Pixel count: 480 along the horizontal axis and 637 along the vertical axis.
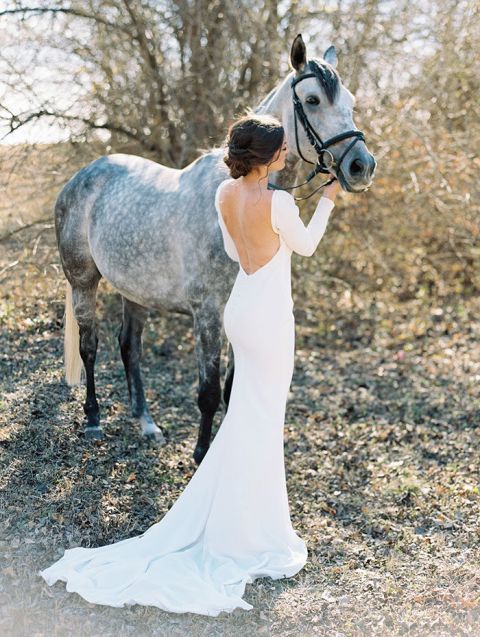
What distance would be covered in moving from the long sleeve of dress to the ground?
62.1 inches

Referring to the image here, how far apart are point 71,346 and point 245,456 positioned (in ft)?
7.80

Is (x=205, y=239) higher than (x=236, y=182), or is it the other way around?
(x=236, y=182)

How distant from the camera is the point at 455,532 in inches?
166

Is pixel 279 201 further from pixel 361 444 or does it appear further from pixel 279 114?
pixel 361 444

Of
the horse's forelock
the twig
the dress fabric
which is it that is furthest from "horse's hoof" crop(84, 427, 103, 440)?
the twig

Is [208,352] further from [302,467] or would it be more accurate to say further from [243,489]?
[302,467]

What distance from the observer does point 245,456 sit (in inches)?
142

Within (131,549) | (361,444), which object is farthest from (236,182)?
(361,444)

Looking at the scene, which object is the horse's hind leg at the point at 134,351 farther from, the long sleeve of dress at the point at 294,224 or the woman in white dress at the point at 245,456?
the long sleeve of dress at the point at 294,224

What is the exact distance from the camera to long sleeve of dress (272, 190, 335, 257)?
10.9ft

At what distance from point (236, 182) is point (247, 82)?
4923 mm

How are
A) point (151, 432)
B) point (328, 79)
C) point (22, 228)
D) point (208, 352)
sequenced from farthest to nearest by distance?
1. point (22, 228)
2. point (151, 432)
3. point (208, 352)
4. point (328, 79)

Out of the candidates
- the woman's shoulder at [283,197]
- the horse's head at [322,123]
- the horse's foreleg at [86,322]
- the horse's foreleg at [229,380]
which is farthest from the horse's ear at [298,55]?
the horse's foreleg at [86,322]

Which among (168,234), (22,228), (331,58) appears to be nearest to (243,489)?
(168,234)
